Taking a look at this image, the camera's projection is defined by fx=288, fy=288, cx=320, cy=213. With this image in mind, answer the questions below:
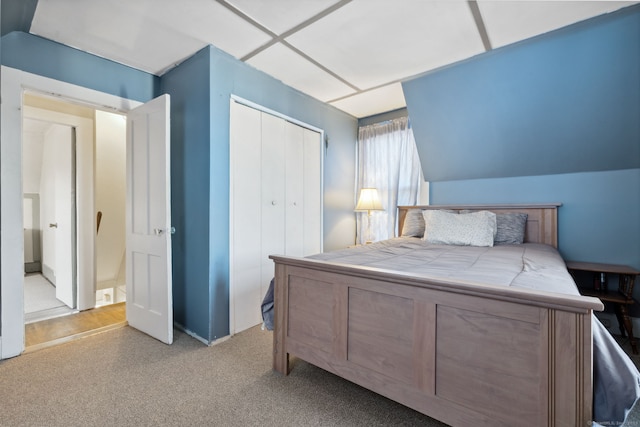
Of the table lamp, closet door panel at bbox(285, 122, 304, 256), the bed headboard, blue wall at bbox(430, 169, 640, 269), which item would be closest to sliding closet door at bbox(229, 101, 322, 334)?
closet door panel at bbox(285, 122, 304, 256)

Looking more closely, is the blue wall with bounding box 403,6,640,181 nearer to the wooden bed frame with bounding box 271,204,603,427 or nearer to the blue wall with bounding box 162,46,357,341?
the blue wall with bounding box 162,46,357,341

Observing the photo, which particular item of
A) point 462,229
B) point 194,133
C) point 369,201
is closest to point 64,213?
point 194,133

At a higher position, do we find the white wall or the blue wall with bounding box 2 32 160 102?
the blue wall with bounding box 2 32 160 102

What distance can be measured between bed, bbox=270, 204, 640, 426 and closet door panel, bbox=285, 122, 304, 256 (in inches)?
46.4

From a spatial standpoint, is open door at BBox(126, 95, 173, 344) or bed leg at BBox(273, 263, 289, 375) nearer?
bed leg at BBox(273, 263, 289, 375)

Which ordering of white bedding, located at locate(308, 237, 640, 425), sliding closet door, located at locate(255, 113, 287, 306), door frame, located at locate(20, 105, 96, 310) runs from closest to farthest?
white bedding, located at locate(308, 237, 640, 425) → sliding closet door, located at locate(255, 113, 287, 306) → door frame, located at locate(20, 105, 96, 310)

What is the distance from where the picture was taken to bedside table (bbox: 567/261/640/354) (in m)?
2.10

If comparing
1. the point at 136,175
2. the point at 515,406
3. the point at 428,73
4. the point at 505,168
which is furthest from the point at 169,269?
the point at 505,168

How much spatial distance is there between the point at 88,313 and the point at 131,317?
2.35 ft

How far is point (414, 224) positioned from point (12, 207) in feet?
10.9

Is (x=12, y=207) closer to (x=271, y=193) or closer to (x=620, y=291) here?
(x=271, y=193)

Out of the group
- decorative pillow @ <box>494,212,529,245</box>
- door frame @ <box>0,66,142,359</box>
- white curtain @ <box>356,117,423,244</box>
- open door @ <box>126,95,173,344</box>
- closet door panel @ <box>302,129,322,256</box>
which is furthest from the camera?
white curtain @ <box>356,117,423,244</box>

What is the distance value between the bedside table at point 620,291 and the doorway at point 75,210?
4161 mm

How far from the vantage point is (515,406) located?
1.05 metres
